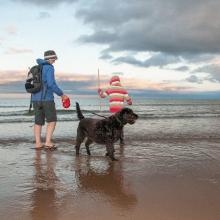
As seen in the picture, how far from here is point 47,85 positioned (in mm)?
7914

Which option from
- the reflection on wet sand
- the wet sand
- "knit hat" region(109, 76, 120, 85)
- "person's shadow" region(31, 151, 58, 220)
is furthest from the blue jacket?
"knit hat" region(109, 76, 120, 85)

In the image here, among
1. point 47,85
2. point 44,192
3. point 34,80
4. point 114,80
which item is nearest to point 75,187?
point 44,192

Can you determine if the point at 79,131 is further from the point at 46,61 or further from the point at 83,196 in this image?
the point at 83,196

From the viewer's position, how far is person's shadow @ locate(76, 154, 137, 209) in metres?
4.57

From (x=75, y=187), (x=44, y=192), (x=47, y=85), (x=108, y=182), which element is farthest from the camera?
(x=47, y=85)

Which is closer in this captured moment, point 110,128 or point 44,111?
point 110,128

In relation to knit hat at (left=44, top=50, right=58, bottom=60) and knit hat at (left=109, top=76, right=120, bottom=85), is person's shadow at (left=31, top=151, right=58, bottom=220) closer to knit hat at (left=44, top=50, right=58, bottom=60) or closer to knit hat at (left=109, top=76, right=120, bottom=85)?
knit hat at (left=44, top=50, right=58, bottom=60)

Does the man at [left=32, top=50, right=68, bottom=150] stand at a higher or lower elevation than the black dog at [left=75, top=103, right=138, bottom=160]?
higher

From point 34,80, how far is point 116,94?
84.7 inches

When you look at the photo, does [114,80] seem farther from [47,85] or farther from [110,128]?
[110,128]

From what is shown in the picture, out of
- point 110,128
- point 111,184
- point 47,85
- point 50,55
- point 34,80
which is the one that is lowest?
point 111,184

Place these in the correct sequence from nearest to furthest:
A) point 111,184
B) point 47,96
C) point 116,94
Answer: point 111,184 → point 47,96 → point 116,94

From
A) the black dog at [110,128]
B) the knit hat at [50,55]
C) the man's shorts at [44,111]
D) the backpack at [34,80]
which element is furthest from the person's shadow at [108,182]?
the knit hat at [50,55]

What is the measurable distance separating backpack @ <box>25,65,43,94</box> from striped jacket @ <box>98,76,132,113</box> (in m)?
1.82
